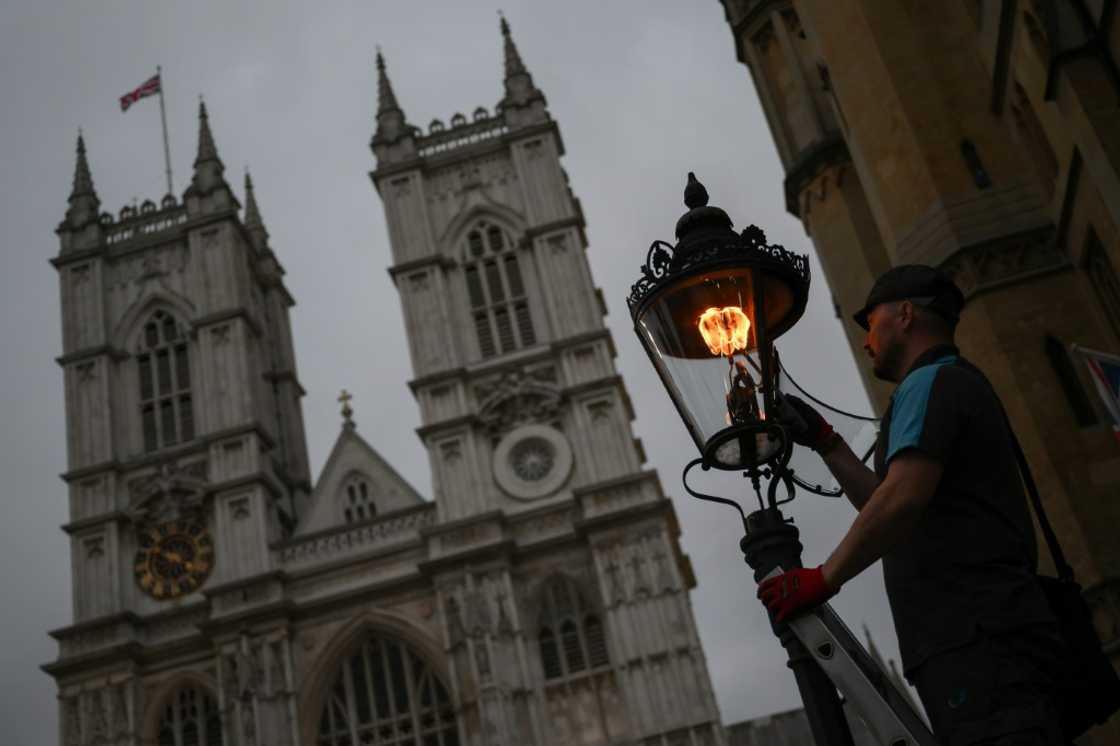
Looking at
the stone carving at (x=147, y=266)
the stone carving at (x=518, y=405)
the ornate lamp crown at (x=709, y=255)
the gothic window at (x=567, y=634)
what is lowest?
the ornate lamp crown at (x=709, y=255)

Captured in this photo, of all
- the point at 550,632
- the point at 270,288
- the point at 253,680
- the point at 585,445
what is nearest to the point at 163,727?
the point at 253,680

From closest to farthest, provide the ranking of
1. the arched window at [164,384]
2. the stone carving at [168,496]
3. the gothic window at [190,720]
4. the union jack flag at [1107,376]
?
the union jack flag at [1107,376] < the gothic window at [190,720] < the stone carving at [168,496] < the arched window at [164,384]

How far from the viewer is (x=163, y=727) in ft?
91.6

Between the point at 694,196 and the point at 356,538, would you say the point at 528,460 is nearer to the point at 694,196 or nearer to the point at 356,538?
the point at 356,538

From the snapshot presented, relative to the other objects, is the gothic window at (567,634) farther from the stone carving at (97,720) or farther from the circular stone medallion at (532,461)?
the stone carving at (97,720)

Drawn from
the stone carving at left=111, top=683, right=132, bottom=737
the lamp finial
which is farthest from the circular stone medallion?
the lamp finial

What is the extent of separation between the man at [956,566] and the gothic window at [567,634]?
79.1ft

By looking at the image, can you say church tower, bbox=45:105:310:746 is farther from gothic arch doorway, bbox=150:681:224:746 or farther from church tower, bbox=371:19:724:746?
church tower, bbox=371:19:724:746

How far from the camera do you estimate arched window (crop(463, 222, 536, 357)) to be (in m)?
30.8

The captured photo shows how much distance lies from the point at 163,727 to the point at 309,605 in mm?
4407

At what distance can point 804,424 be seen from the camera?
13.0 ft

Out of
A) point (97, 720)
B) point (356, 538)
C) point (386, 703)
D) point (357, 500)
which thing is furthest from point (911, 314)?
point (357, 500)

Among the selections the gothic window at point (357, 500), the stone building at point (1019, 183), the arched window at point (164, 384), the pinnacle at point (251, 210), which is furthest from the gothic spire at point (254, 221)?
the stone building at point (1019, 183)

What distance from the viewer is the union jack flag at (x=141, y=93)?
39156 millimetres
